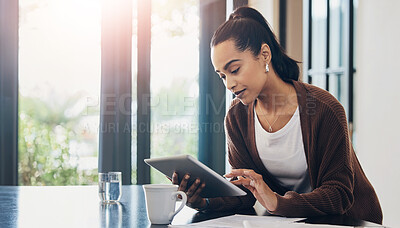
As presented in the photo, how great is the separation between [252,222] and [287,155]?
57 centimetres

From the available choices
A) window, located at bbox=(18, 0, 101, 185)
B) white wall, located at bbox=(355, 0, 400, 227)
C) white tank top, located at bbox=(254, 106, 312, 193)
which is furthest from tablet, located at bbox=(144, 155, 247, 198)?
window, located at bbox=(18, 0, 101, 185)

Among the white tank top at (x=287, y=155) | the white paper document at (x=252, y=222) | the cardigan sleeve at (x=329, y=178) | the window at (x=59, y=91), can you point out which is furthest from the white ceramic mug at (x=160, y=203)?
the window at (x=59, y=91)

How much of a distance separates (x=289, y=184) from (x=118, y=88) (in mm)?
1978

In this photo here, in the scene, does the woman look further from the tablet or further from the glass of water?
the glass of water

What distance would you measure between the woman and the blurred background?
1.28 meters

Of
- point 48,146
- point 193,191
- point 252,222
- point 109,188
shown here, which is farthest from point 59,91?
point 252,222

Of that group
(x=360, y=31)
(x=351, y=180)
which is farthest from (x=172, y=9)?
(x=351, y=180)

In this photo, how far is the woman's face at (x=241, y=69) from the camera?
1.76 m

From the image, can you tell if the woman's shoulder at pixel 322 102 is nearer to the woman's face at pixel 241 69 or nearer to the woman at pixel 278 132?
the woman at pixel 278 132

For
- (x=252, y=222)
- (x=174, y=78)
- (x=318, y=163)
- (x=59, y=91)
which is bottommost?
(x=252, y=222)

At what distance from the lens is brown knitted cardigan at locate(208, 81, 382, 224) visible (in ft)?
4.57

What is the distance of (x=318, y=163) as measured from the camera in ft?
5.25

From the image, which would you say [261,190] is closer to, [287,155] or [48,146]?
[287,155]

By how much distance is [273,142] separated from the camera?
5.72 feet
